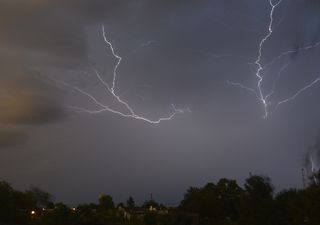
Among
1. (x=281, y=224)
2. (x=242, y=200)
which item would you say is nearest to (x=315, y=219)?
(x=281, y=224)

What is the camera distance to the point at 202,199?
5159 cm

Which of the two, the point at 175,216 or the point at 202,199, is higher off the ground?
the point at 202,199

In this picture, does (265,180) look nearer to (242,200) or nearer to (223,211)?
(242,200)

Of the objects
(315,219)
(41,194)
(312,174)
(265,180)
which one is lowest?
(315,219)

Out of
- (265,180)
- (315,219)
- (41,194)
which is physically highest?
Answer: (41,194)

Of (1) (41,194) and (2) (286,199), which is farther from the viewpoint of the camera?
(1) (41,194)

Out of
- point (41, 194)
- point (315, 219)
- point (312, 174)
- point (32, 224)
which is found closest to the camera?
point (315, 219)

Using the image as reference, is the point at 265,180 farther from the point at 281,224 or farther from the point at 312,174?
the point at 312,174

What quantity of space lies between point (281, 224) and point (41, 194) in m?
43.1

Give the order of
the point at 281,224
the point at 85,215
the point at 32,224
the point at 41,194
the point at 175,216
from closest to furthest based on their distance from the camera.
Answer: the point at 281,224, the point at 32,224, the point at 175,216, the point at 85,215, the point at 41,194

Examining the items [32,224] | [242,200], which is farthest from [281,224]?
[32,224]

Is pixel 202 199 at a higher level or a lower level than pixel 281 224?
higher

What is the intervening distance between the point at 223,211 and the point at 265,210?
2018 cm

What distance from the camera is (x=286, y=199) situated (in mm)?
32938
